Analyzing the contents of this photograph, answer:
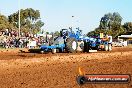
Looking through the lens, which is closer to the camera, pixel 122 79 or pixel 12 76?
pixel 122 79

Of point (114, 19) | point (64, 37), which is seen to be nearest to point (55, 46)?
point (64, 37)

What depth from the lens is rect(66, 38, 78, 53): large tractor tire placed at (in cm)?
2963

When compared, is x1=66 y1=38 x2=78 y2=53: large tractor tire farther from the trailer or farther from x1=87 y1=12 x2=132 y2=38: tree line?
x1=87 y1=12 x2=132 y2=38: tree line

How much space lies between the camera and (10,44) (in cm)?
4194

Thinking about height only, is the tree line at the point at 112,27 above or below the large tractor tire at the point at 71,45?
above

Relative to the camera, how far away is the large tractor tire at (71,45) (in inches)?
1167

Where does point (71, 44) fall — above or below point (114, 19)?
below

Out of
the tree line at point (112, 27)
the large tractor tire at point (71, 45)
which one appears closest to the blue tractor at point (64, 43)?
the large tractor tire at point (71, 45)

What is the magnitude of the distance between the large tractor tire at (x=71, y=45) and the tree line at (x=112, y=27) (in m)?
82.8

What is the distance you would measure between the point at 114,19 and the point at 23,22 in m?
72.9

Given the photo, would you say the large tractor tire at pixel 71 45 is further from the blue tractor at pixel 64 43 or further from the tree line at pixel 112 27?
the tree line at pixel 112 27

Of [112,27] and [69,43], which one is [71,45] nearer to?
[69,43]

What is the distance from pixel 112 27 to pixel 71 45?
108 m

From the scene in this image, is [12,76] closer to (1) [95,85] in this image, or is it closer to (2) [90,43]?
(1) [95,85]
